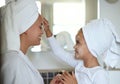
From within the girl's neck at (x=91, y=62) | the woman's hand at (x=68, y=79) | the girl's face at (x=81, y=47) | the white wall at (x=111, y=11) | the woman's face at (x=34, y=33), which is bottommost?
the woman's hand at (x=68, y=79)

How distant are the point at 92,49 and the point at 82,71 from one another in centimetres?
14

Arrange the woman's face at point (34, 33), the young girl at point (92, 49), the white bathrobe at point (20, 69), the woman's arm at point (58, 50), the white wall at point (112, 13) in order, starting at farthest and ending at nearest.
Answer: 1. the white wall at point (112, 13)
2. the woman's arm at point (58, 50)
3. the young girl at point (92, 49)
4. the woman's face at point (34, 33)
5. the white bathrobe at point (20, 69)

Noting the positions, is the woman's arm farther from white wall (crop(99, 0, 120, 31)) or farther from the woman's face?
white wall (crop(99, 0, 120, 31))

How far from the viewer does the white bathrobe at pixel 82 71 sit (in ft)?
3.48

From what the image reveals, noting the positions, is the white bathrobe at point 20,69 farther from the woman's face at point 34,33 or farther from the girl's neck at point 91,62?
the girl's neck at point 91,62

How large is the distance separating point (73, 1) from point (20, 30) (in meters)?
0.54

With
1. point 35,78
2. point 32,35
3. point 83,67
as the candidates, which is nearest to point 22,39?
point 32,35

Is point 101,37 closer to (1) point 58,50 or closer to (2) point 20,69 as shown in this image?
(1) point 58,50

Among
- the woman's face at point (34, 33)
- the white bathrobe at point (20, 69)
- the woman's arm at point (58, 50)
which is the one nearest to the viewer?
the white bathrobe at point (20, 69)

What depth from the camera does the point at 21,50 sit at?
3.07 ft

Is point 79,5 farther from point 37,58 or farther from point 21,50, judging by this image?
point 21,50

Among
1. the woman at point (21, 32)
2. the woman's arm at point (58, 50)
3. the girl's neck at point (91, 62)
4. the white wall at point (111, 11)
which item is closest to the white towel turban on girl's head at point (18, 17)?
the woman at point (21, 32)

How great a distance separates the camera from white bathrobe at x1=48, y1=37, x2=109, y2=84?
1.06m

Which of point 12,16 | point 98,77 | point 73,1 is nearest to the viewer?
point 12,16
